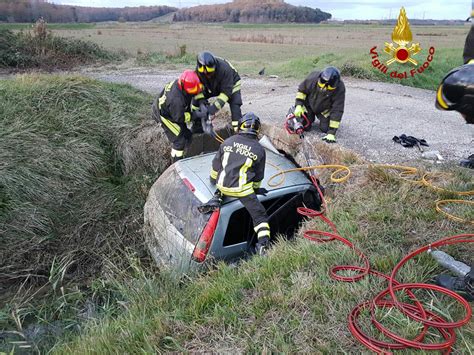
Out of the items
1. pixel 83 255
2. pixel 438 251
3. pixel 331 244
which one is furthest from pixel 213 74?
pixel 438 251

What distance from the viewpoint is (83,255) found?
5273 mm

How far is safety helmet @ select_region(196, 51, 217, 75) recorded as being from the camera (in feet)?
19.2

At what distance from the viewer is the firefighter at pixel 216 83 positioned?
19.5ft

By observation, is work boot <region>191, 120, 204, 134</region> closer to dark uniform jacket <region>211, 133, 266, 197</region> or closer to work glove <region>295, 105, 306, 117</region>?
work glove <region>295, 105, 306, 117</region>

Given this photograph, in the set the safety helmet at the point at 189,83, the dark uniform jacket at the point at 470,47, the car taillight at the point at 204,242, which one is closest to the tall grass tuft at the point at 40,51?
the safety helmet at the point at 189,83

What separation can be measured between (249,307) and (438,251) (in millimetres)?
1490

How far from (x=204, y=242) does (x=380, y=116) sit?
5339mm

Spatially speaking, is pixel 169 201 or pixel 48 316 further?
pixel 169 201

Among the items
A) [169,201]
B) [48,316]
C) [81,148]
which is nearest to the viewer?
[48,316]

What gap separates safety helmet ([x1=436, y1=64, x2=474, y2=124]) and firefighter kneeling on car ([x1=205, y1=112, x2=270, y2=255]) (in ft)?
7.36

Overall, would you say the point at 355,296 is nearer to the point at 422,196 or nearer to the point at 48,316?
the point at 422,196

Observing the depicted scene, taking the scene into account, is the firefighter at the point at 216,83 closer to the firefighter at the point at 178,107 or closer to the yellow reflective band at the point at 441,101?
the firefighter at the point at 178,107

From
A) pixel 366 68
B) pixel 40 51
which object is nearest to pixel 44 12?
pixel 40 51

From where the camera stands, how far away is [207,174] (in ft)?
14.9
